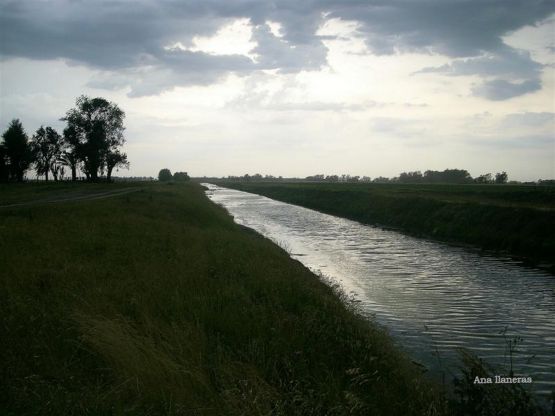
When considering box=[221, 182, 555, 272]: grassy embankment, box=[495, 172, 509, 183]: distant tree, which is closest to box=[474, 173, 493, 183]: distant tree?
box=[495, 172, 509, 183]: distant tree

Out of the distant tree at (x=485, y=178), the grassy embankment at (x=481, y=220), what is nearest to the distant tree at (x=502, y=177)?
the distant tree at (x=485, y=178)

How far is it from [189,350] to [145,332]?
44.5 inches

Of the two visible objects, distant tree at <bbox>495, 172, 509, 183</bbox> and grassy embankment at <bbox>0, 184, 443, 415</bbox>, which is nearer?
grassy embankment at <bbox>0, 184, 443, 415</bbox>

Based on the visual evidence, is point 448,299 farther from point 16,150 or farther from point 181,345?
point 16,150

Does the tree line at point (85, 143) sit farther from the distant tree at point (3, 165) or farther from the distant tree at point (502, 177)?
the distant tree at point (502, 177)

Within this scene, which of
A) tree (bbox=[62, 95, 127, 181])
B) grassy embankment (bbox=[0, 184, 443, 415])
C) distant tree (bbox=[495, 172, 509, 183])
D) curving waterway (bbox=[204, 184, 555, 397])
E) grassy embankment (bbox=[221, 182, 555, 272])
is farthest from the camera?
distant tree (bbox=[495, 172, 509, 183])

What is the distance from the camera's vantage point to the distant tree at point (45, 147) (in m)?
94.4

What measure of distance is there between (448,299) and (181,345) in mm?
11423

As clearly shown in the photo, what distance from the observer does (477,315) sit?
553 inches

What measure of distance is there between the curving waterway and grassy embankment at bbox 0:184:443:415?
2.30 metres

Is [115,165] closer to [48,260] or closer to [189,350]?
[48,260]

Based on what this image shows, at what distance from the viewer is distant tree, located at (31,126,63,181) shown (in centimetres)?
9438

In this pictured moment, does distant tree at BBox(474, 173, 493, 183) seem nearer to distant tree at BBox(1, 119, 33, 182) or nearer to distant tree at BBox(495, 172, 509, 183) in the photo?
distant tree at BBox(495, 172, 509, 183)

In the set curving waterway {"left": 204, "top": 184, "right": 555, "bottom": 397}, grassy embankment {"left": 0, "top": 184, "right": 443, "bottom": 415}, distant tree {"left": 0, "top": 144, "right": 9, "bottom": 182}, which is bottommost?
curving waterway {"left": 204, "top": 184, "right": 555, "bottom": 397}
